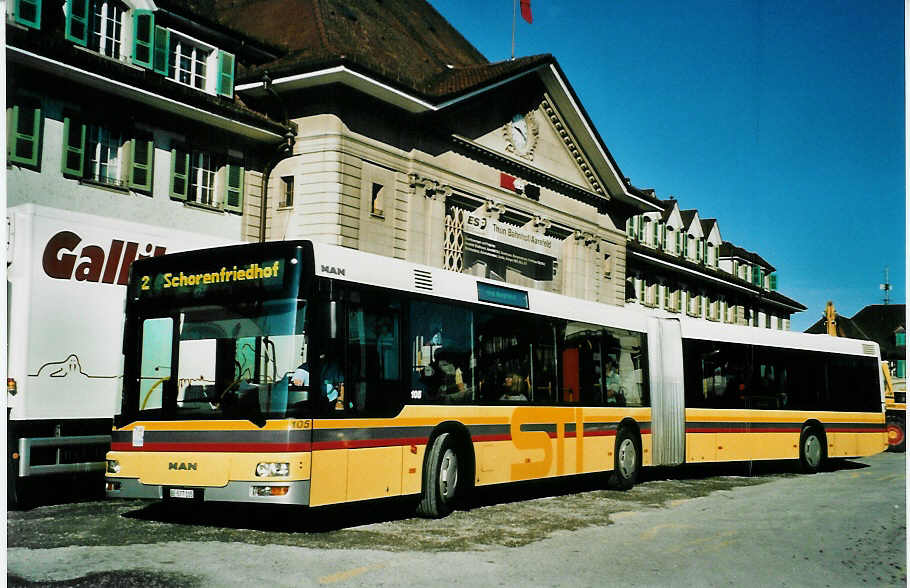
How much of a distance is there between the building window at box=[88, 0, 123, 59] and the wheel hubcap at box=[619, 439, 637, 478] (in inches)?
536

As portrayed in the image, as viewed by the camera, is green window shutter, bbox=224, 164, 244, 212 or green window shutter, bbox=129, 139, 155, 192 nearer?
green window shutter, bbox=129, 139, 155, 192

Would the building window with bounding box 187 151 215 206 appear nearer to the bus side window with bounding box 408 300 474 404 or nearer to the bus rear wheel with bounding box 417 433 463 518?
the bus side window with bounding box 408 300 474 404

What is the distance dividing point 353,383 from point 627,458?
704 cm

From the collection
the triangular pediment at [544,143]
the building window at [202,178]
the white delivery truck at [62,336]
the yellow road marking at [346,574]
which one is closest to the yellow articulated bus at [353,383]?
the white delivery truck at [62,336]

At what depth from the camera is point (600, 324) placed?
620 inches

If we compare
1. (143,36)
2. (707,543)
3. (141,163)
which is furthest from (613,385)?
(143,36)

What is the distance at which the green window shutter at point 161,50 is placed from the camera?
22766mm

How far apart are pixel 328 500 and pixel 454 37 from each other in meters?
33.0

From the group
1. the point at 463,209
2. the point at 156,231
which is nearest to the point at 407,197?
the point at 463,209

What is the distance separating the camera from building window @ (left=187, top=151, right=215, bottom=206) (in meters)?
24.4

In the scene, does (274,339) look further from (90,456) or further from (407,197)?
(407,197)

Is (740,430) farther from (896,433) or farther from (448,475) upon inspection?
(896,433)

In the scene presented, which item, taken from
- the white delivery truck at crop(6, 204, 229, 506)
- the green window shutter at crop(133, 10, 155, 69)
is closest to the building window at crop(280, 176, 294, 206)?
the green window shutter at crop(133, 10, 155, 69)

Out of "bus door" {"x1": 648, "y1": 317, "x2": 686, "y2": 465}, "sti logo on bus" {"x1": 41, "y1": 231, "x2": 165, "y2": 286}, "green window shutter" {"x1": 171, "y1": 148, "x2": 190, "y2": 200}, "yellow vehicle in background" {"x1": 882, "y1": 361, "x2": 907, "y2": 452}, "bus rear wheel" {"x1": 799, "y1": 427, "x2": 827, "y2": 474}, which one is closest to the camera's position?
"sti logo on bus" {"x1": 41, "y1": 231, "x2": 165, "y2": 286}
